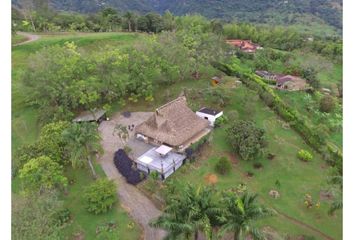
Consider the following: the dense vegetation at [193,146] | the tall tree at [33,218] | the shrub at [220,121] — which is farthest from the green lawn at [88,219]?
the shrub at [220,121]

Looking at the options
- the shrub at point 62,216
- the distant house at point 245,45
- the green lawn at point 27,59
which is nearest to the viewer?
the shrub at point 62,216

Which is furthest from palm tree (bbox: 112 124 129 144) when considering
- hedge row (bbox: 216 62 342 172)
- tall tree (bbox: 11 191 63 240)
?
hedge row (bbox: 216 62 342 172)

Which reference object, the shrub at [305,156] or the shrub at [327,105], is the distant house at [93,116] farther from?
the shrub at [327,105]

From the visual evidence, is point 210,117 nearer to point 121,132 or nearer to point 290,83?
point 121,132

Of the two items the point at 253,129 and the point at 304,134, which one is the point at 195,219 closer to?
the point at 253,129

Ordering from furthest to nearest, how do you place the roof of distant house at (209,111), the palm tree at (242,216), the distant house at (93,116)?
the distant house at (93,116) → the roof of distant house at (209,111) → the palm tree at (242,216)

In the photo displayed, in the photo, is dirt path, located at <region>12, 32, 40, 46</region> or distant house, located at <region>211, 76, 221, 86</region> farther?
dirt path, located at <region>12, 32, 40, 46</region>

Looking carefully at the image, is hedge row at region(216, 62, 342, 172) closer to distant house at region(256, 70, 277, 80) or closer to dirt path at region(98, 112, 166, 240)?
distant house at region(256, 70, 277, 80)
